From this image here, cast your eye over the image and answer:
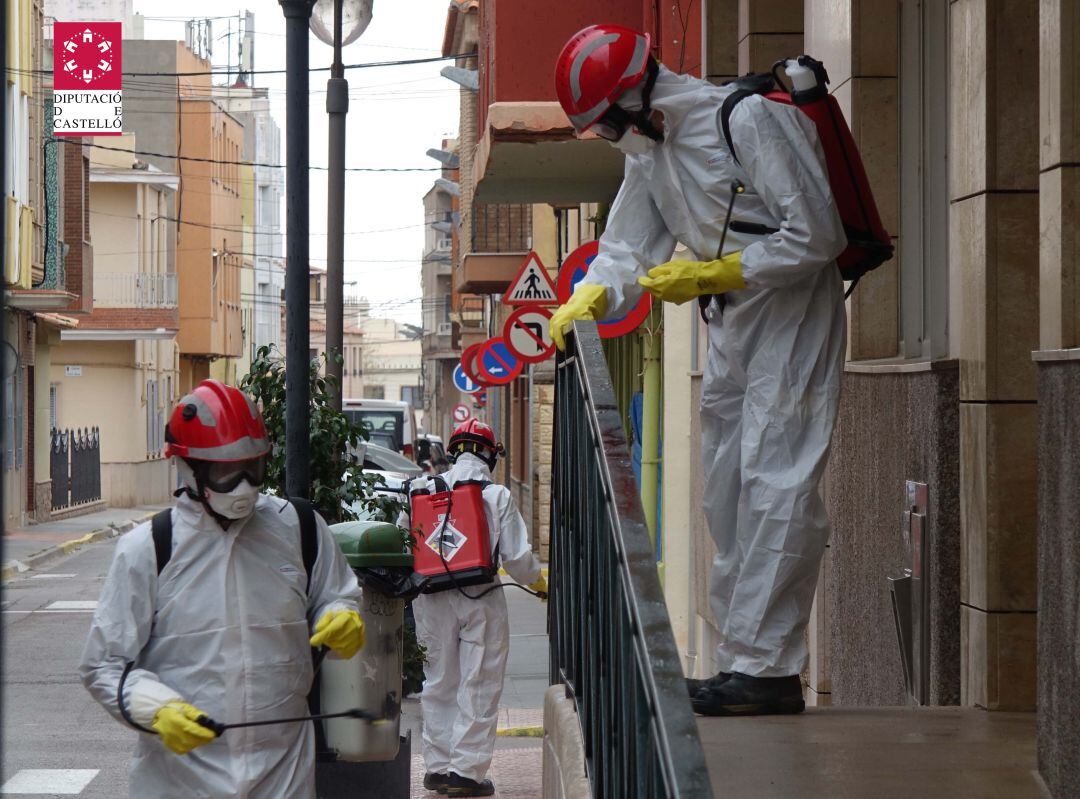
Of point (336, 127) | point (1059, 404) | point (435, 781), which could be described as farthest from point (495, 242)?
point (1059, 404)

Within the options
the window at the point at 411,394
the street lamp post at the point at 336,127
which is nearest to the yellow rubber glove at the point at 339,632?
the street lamp post at the point at 336,127

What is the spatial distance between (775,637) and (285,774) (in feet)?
4.76

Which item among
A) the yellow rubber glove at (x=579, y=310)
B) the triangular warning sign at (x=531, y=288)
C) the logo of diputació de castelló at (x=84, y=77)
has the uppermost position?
the logo of diputació de castelló at (x=84, y=77)

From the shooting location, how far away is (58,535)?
28656 mm

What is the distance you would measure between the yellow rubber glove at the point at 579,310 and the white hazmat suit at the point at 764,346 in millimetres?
76

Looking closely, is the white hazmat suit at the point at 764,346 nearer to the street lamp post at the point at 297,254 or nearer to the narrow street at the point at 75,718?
the street lamp post at the point at 297,254

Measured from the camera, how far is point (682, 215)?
462cm

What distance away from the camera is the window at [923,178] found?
640 cm

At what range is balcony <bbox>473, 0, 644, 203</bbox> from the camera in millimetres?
12180

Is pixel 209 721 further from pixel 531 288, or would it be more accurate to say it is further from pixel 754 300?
pixel 531 288

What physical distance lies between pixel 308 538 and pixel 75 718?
7.14 meters

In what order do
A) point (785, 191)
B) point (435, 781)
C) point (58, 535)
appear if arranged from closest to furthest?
point (785, 191) < point (435, 781) < point (58, 535)

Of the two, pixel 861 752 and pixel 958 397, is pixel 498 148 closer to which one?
pixel 958 397

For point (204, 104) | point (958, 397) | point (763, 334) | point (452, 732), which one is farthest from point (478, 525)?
point (204, 104)
